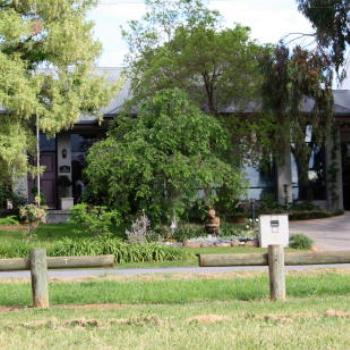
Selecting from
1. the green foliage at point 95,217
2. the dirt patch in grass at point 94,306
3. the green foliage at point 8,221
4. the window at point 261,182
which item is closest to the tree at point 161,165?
the green foliage at point 95,217

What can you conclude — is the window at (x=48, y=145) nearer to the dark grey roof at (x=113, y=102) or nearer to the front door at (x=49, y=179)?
the front door at (x=49, y=179)

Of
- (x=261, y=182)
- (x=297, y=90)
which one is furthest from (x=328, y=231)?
(x=261, y=182)

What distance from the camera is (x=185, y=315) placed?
8.73 m

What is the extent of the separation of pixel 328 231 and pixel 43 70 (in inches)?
435

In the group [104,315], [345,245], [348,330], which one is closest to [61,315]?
[104,315]

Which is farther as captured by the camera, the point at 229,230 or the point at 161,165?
the point at 229,230

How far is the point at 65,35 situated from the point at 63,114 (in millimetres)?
2314

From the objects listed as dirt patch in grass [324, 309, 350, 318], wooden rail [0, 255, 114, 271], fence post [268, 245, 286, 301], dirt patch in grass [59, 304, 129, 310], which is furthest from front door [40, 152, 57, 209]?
dirt patch in grass [324, 309, 350, 318]

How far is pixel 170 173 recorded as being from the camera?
19.4m

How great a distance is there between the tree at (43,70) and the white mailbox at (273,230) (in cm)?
661

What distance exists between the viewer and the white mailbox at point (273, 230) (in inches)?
743

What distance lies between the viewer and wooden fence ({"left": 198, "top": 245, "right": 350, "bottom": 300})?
404 inches

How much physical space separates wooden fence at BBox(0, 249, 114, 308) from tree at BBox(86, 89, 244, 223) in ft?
27.9

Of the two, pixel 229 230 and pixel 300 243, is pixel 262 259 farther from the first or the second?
pixel 229 230
